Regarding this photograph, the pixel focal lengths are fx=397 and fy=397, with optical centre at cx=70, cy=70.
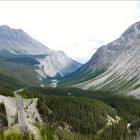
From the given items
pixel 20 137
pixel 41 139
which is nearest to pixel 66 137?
pixel 41 139

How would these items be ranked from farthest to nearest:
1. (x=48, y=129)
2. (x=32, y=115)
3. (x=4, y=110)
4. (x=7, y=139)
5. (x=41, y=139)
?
(x=32, y=115) → (x=4, y=110) → (x=48, y=129) → (x=41, y=139) → (x=7, y=139)

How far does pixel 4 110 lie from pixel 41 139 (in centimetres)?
3335

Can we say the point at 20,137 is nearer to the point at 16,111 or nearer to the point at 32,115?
the point at 16,111

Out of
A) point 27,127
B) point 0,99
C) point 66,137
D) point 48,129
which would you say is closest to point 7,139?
point 27,127

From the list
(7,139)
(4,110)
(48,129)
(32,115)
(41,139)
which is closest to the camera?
(7,139)

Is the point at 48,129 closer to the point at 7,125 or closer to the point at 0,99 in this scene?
the point at 7,125

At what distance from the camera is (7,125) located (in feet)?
545

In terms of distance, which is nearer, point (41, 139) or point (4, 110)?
point (41, 139)

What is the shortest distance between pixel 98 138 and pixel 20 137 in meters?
67.2

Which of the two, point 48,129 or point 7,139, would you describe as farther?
point 48,129

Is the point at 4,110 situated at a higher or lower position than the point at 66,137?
higher

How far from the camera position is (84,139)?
177500mm

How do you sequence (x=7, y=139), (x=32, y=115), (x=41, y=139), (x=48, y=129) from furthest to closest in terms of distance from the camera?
(x=32, y=115)
(x=48, y=129)
(x=41, y=139)
(x=7, y=139)

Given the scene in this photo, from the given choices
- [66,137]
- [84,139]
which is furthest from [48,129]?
[84,139]
